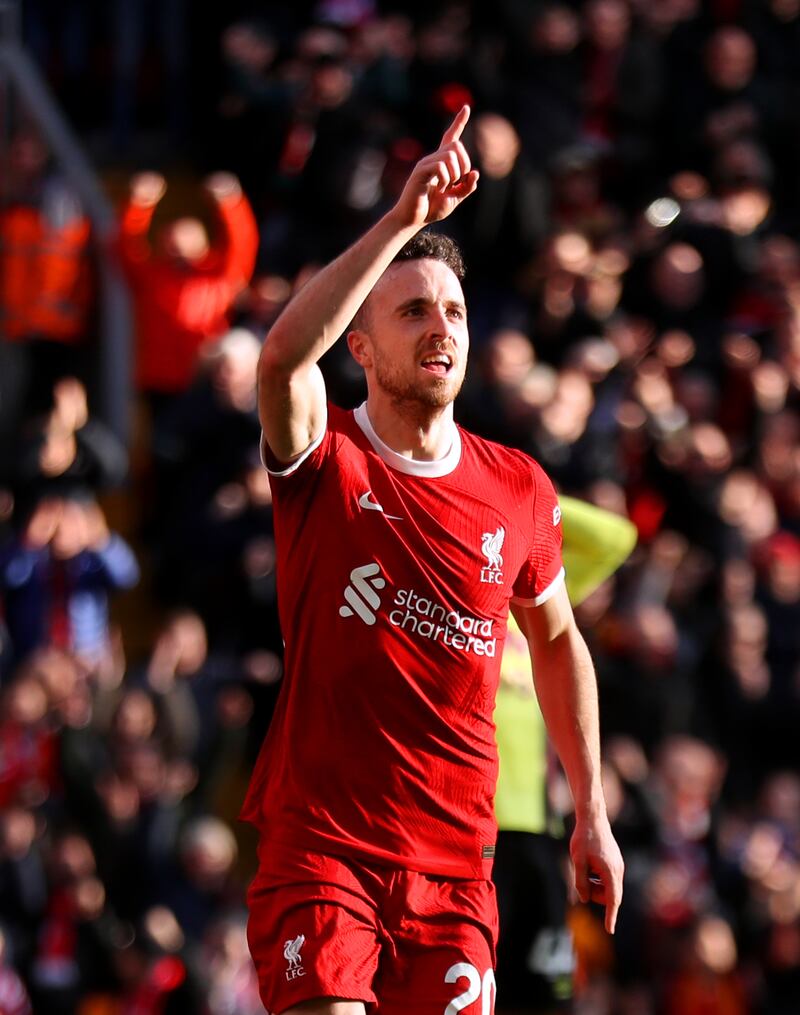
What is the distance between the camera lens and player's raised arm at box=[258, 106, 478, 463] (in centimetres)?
532

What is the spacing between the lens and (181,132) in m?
14.3

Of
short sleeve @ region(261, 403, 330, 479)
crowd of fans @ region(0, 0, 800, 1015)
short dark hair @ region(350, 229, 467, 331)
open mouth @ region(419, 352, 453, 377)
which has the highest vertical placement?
short dark hair @ region(350, 229, 467, 331)

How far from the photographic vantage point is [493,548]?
19.3 feet

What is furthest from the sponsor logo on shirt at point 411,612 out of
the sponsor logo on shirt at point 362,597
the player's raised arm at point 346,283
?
the player's raised arm at point 346,283

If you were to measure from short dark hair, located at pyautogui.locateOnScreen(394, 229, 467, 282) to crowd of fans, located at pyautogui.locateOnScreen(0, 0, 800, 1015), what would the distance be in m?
4.77

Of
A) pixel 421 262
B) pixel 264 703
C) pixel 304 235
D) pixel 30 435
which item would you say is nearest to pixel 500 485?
pixel 421 262

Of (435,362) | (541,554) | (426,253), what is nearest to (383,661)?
(541,554)

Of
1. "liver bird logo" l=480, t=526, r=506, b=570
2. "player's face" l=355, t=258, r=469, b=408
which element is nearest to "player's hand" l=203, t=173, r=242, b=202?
"player's face" l=355, t=258, r=469, b=408

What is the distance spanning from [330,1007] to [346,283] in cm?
173

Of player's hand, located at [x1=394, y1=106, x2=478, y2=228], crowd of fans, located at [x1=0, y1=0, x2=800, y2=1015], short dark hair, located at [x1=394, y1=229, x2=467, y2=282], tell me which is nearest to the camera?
player's hand, located at [x1=394, y1=106, x2=478, y2=228]

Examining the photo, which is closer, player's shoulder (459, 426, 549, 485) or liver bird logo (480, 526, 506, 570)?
liver bird logo (480, 526, 506, 570)

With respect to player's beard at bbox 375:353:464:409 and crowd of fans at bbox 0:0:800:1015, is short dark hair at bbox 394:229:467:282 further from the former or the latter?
crowd of fans at bbox 0:0:800:1015

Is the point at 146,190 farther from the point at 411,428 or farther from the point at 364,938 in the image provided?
the point at 364,938

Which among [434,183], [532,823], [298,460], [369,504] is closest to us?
[434,183]
